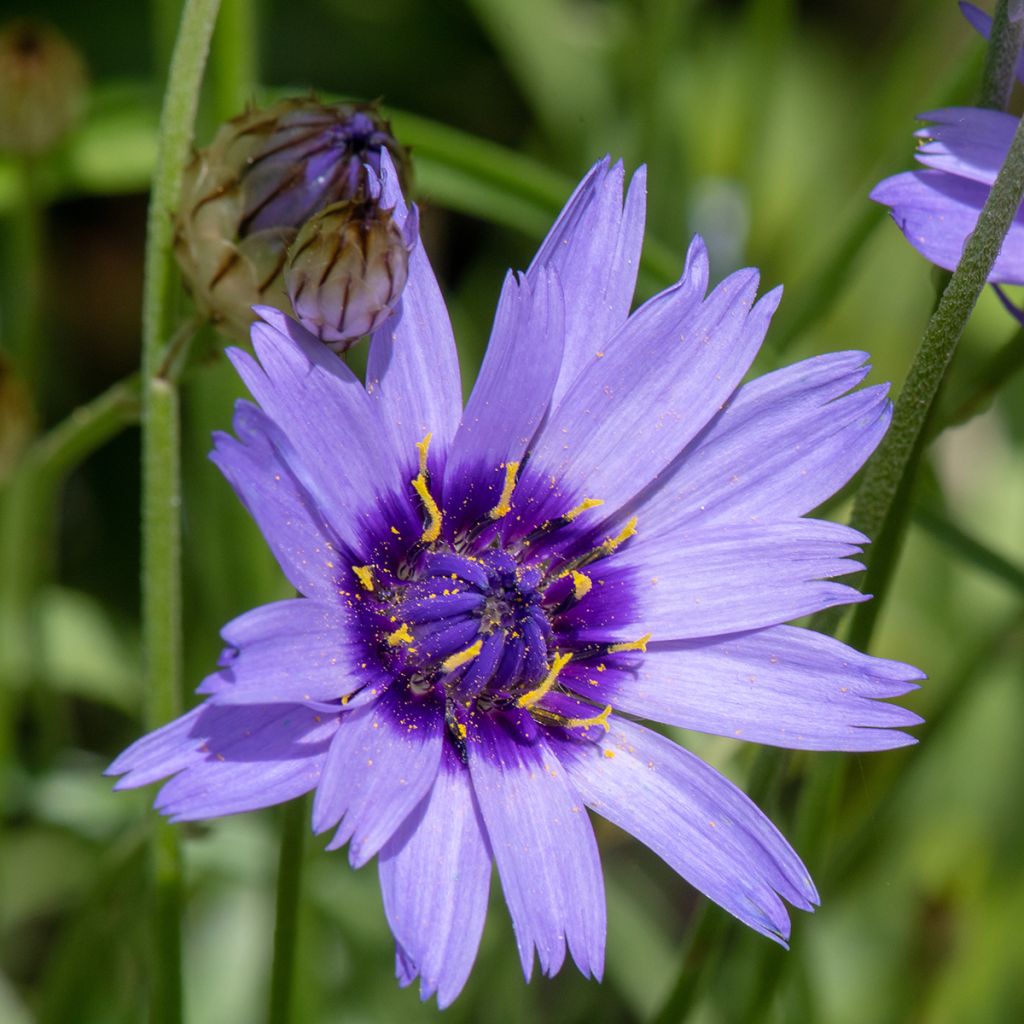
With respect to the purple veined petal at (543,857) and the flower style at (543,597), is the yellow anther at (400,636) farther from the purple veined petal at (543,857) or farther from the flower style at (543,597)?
the purple veined petal at (543,857)

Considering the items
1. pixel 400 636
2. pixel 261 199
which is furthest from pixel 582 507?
pixel 261 199

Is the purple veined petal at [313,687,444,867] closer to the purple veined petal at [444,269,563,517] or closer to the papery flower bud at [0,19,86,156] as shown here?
the purple veined petal at [444,269,563,517]

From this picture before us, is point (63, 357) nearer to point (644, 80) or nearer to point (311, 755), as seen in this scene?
point (644, 80)

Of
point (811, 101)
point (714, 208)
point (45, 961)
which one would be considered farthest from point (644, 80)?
point (45, 961)

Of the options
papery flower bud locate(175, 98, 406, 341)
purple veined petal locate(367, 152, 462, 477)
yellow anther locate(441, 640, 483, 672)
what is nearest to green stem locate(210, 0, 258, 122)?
papery flower bud locate(175, 98, 406, 341)

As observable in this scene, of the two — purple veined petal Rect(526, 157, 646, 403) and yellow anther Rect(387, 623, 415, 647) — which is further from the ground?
purple veined petal Rect(526, 157, 646, 403)
